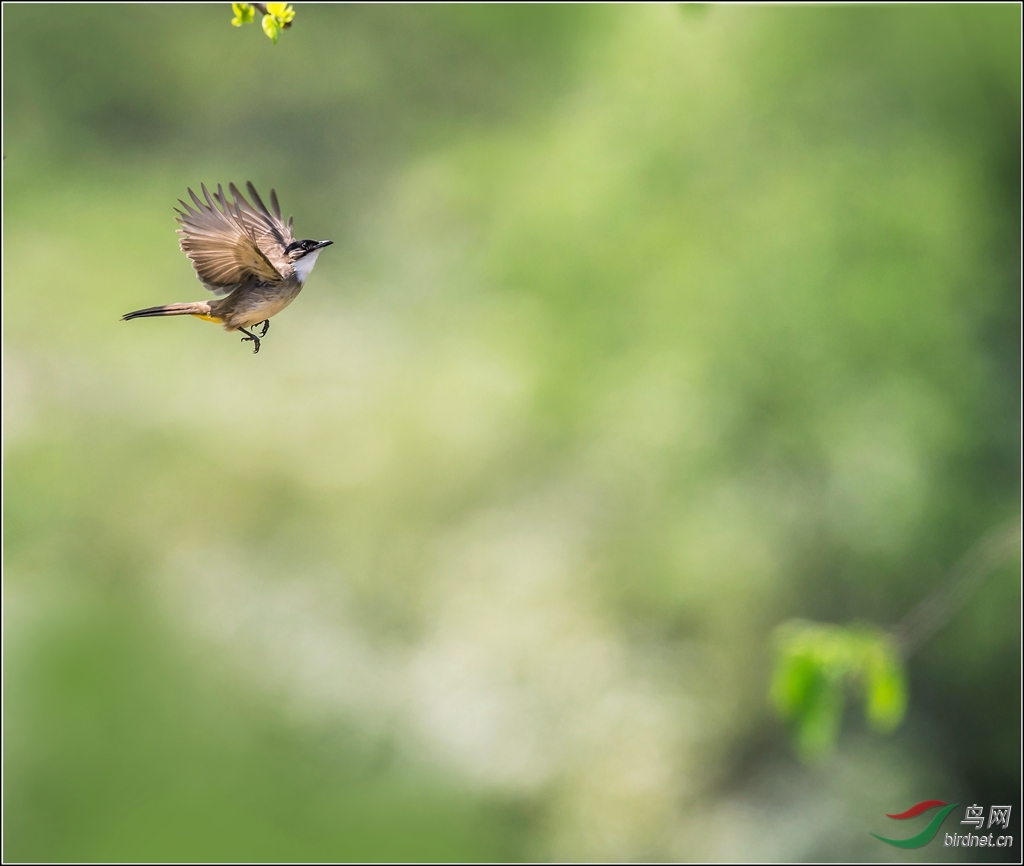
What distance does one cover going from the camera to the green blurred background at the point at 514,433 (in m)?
2.78

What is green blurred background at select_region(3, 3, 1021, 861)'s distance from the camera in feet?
9.12

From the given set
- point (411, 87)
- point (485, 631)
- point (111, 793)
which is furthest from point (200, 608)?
point (411, 87)

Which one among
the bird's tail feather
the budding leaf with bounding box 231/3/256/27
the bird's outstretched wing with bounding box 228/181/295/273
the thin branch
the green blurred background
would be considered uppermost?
the green blurred background

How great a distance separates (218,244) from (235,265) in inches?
0.7

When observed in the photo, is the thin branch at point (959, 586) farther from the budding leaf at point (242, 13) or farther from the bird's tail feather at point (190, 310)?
the budding leaf at point (242, 13)

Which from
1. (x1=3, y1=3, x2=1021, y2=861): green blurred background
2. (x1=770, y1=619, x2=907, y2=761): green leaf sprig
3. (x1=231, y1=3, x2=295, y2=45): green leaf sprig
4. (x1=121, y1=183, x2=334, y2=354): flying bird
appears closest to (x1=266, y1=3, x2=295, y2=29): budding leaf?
(x1=231, y1=3, x2=295, y2=45): green leaf sprig

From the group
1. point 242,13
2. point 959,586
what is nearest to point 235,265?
point 242,13

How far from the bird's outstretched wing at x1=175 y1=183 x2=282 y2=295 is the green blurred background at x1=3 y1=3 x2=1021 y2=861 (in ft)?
7.71

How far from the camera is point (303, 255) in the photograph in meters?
0.67

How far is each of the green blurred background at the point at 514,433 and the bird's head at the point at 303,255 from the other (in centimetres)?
232

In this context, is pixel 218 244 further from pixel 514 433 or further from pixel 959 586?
pixel 514 433

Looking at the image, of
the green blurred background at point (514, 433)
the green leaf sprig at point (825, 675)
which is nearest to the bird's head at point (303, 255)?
the green leaf sprig at point (825, 675)

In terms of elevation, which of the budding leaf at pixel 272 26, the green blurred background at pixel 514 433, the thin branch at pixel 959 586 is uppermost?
the green blurred background at pixel 514 433

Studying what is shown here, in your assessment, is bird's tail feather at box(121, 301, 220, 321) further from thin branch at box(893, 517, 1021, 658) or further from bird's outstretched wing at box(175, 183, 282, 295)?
thin branch at box(893, 517, 1021, 658)
